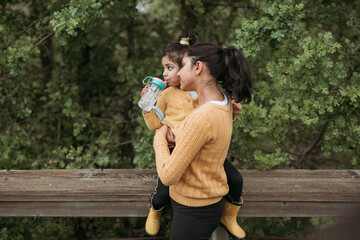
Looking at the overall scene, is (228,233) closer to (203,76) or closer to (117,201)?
(117,201)

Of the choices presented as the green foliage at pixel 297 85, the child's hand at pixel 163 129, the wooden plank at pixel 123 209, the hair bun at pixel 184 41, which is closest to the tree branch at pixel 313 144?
the green foliage at pixel 297 85

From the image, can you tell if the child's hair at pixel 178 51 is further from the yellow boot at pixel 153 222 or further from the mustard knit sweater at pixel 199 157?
the yellow boot at pixel 153 222

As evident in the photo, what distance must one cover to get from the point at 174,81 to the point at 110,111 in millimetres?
1977

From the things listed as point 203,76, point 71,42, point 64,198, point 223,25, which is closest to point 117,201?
point 64,198

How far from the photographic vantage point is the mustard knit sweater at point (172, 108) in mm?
2180

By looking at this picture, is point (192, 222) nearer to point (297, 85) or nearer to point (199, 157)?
point (199, 157)

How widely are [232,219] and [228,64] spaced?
904 millimetres

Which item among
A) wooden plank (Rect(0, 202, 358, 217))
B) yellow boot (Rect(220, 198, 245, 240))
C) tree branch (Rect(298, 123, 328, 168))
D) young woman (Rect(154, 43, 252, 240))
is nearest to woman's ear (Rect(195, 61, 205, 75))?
young woman (Rect(154, 43, 252, 240))

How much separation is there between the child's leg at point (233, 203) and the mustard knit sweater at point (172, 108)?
1.38 feet

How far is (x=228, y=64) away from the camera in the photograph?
1.69m

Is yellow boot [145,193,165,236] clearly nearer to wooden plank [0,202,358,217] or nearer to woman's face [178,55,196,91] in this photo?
wooden plank [0,202,358,217]

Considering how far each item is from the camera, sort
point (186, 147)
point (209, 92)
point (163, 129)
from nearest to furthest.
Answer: point (186, 147) → point (209, 92) → point (163, 129)

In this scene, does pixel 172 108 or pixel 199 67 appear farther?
pixel 172 108

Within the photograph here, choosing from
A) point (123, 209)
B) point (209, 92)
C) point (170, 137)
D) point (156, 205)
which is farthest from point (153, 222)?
point (209, 92)
